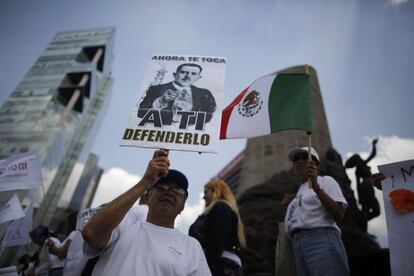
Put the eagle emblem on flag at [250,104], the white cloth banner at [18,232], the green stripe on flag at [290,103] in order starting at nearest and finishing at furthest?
the green stripe on flag at [290,103], the eagle emblem on flag at [250,104], the white cloth banner at [18,232]

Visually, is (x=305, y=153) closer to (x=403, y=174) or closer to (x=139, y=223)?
(x=403, y=174)

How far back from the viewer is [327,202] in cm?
243

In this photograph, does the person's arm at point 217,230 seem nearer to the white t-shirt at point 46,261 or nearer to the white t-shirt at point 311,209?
the white t-shirt at point 311,209

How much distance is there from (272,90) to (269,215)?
19.9 ft

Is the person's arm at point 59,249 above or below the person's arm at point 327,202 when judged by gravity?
below

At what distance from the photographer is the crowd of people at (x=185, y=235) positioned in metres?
1.47

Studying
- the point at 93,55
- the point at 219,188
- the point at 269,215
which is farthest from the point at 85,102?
the point at 219,188

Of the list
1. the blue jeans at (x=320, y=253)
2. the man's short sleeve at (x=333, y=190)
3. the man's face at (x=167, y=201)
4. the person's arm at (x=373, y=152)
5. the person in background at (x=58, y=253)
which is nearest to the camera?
the man's face at (x=167, y=201)

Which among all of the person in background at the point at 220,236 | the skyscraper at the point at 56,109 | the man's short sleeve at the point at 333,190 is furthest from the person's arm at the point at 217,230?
the skyscraper at the point at 56,109

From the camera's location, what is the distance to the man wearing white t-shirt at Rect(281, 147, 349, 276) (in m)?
2.25

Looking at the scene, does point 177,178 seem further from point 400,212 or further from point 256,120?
point 400,212

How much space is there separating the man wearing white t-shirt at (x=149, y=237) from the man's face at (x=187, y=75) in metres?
1.06

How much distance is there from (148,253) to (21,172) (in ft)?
14.4

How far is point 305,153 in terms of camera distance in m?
2.90
